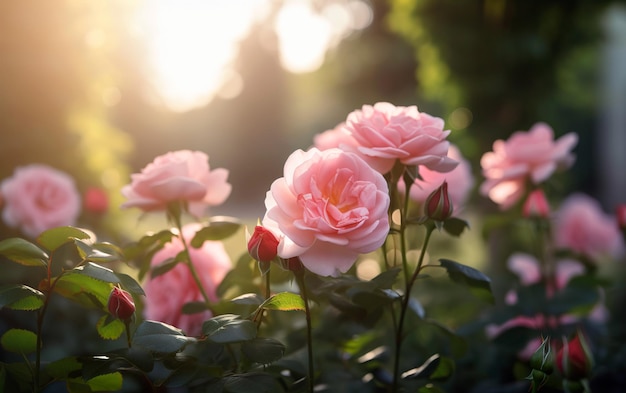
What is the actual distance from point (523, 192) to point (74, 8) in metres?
2.15

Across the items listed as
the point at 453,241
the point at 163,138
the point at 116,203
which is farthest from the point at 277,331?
the point at 163,138

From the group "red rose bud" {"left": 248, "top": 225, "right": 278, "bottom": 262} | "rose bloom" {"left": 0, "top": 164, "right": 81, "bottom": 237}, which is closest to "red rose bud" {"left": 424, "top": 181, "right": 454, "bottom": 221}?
"red rose bud" {"left": 248, "top": 225, "right": 278, "bottom": 262}

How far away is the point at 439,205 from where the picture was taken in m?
0.75

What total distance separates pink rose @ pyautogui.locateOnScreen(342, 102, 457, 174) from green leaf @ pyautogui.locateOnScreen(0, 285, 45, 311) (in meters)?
0.37

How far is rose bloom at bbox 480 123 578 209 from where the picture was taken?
1.23 m

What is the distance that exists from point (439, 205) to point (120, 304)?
1.13 feet

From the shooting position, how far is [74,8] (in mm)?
2814

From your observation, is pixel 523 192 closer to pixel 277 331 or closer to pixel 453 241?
pixel 277 331

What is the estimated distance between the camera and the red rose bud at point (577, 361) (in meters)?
0.75

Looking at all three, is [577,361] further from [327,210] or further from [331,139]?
[331,139]

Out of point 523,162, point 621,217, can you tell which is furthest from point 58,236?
point 621,217

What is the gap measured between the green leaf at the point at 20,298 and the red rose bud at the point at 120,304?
75mm

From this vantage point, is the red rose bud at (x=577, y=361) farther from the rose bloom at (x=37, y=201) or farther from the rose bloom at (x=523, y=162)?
the rose bloom at (x=37, y=201)

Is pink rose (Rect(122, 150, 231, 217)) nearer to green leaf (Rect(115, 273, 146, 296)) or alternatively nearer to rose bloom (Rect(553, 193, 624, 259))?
green leaf (Rect(115, 273, 146, 296))
